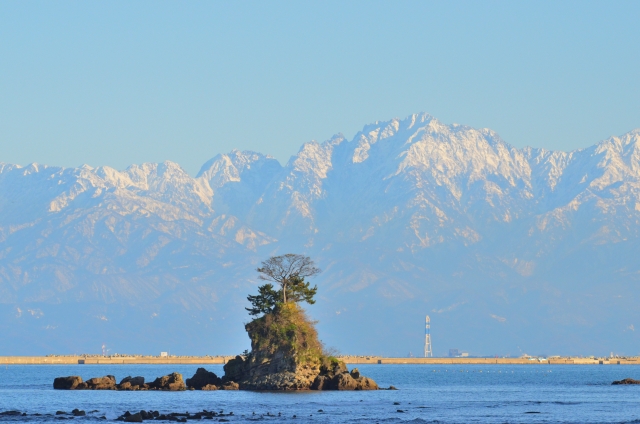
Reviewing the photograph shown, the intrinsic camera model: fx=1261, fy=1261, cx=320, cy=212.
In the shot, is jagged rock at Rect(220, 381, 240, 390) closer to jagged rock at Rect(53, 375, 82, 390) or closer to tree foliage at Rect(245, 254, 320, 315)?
tree foliage at Rect(245, 254, 320, 315)

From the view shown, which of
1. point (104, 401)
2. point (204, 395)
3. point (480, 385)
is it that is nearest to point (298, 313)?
point (204, 395)

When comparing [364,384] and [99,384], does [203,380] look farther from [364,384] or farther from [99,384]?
[364,384]

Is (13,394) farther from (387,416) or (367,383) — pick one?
(387,416)

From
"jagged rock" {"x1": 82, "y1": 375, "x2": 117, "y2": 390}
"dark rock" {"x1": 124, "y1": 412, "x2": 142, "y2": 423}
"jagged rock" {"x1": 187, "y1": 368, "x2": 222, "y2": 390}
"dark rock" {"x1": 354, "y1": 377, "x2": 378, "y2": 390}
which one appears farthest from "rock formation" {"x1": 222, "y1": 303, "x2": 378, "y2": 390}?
"dark rock" {"x1": 124, "y1": 412, "x2": 142, "y2": 423}

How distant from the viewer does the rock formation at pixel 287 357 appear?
13612cm

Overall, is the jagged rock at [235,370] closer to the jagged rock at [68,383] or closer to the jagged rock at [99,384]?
the jagged rock at [99,384]

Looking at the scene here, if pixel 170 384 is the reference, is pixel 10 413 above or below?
below

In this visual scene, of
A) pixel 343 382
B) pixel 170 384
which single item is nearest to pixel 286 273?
pixel 343 382

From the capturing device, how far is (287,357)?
13700 cm

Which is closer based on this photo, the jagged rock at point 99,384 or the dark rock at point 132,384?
the dark rock at point 132,384

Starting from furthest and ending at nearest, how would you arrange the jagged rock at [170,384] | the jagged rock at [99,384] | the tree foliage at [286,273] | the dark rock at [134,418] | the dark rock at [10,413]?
the jagged rock at [99,384] < the jagged rock at [170,384] < the tree foliage at [286,273] < the dark rock at [10,413] < the dark rock at [134,418]

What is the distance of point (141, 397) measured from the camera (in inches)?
5143

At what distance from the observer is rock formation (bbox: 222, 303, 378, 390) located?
447ft

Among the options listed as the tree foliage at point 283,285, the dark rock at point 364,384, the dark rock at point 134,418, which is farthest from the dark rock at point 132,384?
the dark rock at point 134,418
